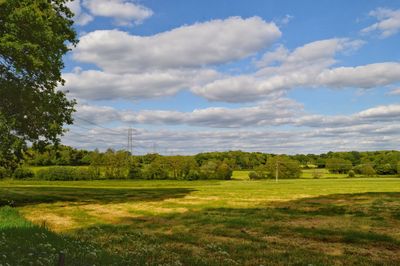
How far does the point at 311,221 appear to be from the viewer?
28.6 metres

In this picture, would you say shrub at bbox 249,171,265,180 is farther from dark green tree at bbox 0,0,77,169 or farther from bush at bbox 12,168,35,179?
dark green tree at bbox 0,0,77,169

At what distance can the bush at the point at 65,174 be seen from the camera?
4414 inches

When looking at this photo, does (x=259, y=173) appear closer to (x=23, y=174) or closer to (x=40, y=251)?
(x=23, y=174)

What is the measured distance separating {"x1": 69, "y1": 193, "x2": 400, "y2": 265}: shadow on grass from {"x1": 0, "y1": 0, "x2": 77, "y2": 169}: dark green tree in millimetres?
10990

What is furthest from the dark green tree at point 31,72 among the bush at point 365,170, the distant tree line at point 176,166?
the bush at point 365,170

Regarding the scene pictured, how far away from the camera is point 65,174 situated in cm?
11444

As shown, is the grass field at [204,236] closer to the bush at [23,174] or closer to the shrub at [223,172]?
the bush at [23,174]

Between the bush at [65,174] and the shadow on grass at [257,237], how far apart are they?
87038 mm

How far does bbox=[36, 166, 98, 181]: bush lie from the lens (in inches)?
4414

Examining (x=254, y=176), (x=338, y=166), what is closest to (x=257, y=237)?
(x=254, y=176)

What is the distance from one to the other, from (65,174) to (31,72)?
280 feet

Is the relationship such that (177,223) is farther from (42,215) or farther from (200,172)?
(200,172)

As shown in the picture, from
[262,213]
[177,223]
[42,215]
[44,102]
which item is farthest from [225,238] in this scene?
[44,102]

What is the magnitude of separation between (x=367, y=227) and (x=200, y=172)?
371 ft
